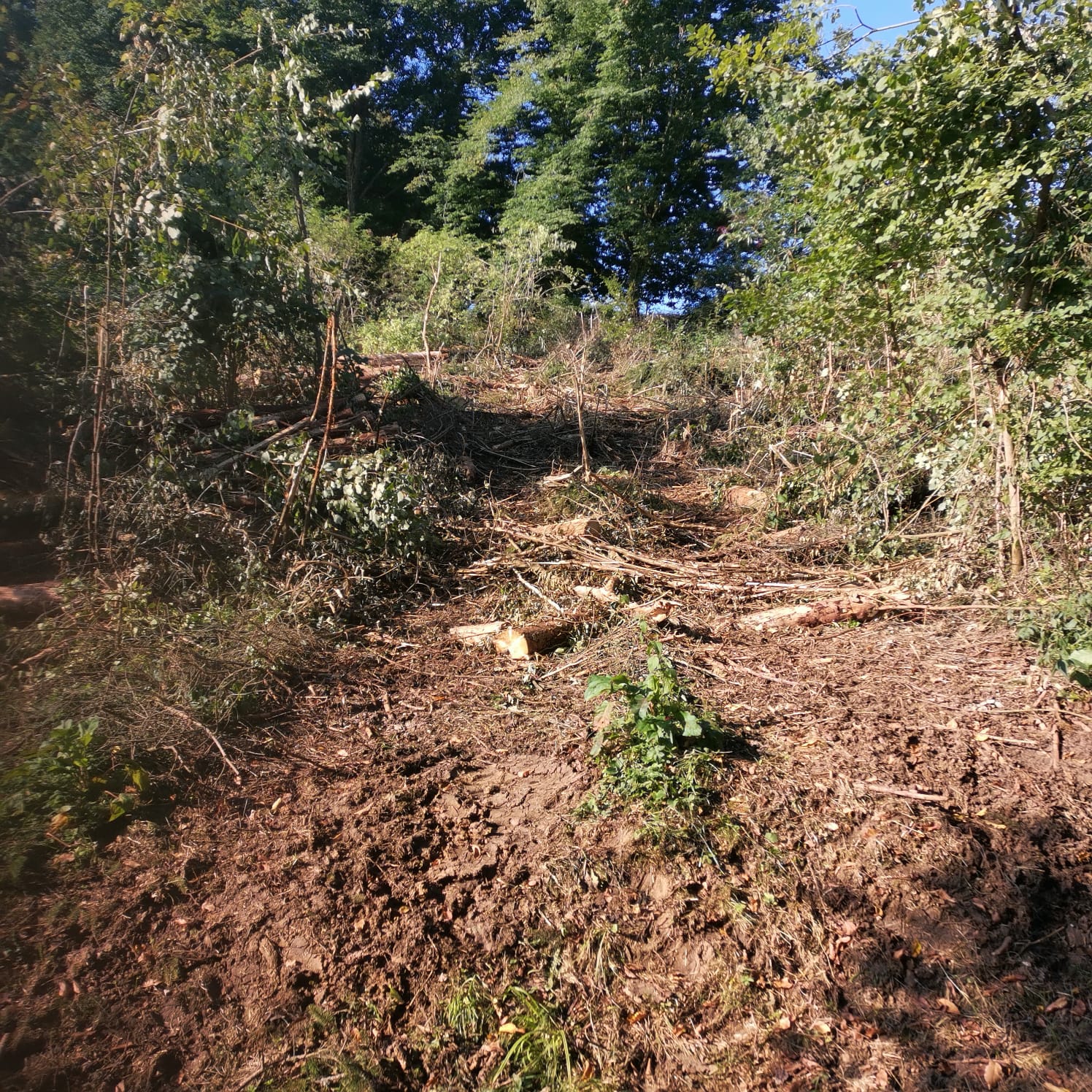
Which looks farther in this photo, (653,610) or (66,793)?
(653,610)

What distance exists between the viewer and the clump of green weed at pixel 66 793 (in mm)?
2615

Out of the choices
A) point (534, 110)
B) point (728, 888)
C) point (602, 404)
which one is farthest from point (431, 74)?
point (728, 888)

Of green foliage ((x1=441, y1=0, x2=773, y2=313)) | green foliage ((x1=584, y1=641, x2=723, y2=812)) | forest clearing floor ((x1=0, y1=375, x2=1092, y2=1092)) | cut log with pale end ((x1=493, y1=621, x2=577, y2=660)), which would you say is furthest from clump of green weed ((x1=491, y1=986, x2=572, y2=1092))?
green foliage ((x1=441, y1=0, x2=773, y2=313))

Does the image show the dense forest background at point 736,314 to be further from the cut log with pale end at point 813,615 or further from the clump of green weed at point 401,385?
the cut log with pale end at point 813,615

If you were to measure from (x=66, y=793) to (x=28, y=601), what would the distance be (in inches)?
67.6

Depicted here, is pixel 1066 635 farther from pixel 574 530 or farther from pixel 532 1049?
pixel 574 530

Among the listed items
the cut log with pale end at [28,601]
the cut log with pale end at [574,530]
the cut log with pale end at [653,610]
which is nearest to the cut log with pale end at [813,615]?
the cut log with pale end at [653,610]

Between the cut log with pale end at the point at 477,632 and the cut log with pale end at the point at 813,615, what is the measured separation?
1.51 metres

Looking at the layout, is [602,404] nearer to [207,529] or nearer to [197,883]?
[207,529]

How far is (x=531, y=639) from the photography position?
173 inches

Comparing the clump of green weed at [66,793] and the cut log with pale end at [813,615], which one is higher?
the cut log with pale end at [813,615]

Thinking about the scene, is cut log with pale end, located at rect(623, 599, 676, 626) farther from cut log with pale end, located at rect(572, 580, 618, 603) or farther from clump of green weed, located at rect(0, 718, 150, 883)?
clump of green weed, located at rect(0, 718, 150, 883)

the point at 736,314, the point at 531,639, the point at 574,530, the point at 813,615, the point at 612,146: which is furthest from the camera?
the point at 612,146

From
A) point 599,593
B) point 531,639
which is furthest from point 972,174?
point 531,639
